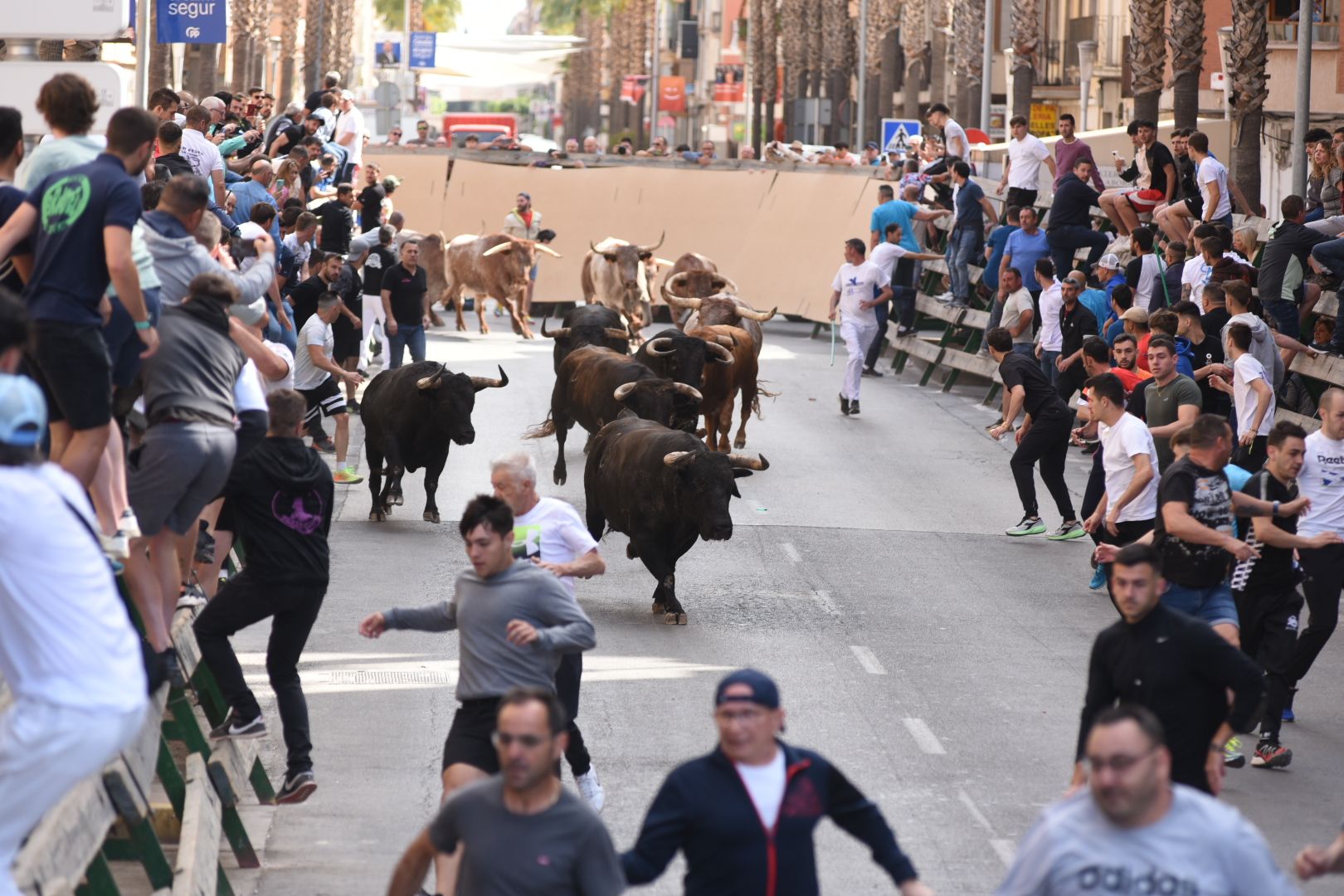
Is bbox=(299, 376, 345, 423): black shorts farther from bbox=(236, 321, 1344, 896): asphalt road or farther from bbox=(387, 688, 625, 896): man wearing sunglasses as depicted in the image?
bbox=(387, 688, 625, 896): man wearing sunglasses

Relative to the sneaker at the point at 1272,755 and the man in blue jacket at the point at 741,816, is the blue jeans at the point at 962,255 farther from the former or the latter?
the man in blue jacket at the point at 741,816

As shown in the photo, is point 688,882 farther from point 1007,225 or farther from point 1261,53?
point 1261,53

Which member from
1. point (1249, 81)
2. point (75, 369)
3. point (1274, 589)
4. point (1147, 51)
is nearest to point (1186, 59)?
point (1147, 51)

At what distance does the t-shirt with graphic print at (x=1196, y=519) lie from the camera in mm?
10070

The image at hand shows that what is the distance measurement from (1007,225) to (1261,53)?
4487 mm

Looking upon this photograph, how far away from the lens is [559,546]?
10.1 m

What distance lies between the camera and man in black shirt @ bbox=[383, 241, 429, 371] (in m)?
23.7

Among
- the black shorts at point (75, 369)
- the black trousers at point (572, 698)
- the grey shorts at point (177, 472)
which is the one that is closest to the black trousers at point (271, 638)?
the grey shorts at point (177, 472)

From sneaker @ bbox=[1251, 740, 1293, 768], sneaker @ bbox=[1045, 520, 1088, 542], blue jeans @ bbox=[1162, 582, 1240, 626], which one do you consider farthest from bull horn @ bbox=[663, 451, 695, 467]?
sneaker @ bbox=[1045, 520, 1088, 542]

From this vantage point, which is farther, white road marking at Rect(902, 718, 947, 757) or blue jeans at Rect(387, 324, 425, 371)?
blue jeans at Rect(387, 324, 425, 371)

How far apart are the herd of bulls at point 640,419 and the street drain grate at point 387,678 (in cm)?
212

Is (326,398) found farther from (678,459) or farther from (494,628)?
(494,628)

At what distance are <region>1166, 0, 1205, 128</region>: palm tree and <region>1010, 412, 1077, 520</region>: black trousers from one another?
13357 millimetres

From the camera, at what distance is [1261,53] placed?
27219 millimetres
